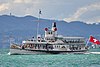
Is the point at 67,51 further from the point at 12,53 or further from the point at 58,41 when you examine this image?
the point at 12,53

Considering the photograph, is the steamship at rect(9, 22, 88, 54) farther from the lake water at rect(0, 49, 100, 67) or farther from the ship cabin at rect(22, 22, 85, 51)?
the lake water at rect(0, 49, 100, 67)

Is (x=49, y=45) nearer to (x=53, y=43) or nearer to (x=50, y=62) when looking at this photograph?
(x=53, y=43)

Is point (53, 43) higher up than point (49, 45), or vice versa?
point (53, 43)

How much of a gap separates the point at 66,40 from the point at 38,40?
28.6ft

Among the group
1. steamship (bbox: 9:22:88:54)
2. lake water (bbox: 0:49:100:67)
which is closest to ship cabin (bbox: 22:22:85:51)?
steamship (bbox: 9:22:88:54)

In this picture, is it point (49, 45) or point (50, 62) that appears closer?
point (50, 62)

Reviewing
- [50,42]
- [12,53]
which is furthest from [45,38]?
[12,53]

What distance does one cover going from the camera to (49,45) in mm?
150375

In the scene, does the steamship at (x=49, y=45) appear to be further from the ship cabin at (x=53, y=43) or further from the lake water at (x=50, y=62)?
the lake water at (x=50, y=62)

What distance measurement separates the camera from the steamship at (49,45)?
147250 millimetres

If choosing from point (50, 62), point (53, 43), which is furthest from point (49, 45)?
point (50, 62)

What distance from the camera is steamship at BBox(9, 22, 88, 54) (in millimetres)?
147250

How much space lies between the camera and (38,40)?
495 feet

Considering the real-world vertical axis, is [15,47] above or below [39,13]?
below
